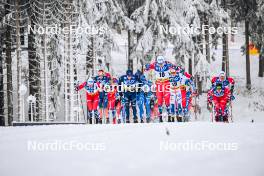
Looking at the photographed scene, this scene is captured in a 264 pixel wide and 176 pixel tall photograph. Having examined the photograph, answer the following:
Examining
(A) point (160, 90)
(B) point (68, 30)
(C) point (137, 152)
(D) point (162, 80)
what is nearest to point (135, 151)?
(C) point (137, 152)

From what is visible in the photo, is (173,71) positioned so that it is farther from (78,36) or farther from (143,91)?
(78,36)

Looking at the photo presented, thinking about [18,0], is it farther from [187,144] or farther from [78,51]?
[187,144]

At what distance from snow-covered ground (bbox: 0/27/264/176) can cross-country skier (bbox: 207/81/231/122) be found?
3.38m

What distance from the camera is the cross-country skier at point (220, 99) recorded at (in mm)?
13375

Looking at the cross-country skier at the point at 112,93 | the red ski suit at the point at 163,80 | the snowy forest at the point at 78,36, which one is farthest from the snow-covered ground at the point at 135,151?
the snowy forest at the point at 78,36

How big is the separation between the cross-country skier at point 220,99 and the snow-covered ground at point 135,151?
3385 millimetres

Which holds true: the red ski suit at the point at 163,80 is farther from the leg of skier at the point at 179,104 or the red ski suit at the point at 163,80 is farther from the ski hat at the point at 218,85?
the ski hat at the point at 218,85

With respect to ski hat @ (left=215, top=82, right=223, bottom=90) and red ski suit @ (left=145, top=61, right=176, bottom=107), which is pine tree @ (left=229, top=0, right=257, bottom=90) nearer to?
ski hat @ (left=215, top=82, right=223, bottom=90)

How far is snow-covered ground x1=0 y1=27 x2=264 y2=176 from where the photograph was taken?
6457 millimetres

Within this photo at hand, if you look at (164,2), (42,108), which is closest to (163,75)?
(164,2)

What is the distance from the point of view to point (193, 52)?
20672mm

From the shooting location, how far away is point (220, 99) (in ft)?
44.4

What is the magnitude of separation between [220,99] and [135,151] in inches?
272

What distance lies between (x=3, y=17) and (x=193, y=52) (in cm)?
979
